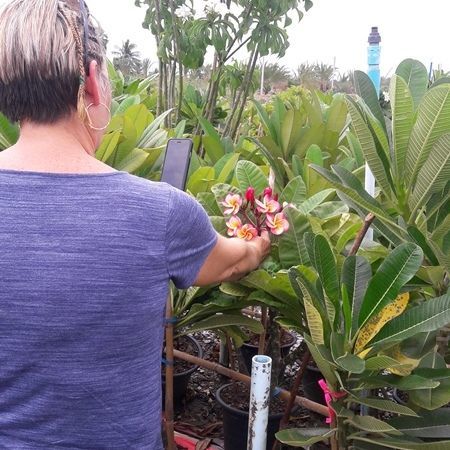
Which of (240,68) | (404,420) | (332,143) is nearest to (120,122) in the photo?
(332,143)

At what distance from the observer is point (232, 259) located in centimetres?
144

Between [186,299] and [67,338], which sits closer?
[67,338]

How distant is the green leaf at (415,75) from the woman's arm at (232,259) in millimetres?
560

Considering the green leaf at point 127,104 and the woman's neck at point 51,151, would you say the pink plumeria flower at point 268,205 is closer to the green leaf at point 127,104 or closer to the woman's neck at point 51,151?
the woman's neck at point 51,151

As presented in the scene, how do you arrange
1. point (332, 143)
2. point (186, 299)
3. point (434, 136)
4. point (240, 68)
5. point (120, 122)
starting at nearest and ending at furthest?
point (434, 136)
point (186, 299)
point (120, 122)
point (332, 143)
point (240, 68)

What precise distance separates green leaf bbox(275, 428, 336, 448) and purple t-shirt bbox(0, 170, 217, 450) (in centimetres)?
39

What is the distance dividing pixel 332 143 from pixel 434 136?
52.4 inches

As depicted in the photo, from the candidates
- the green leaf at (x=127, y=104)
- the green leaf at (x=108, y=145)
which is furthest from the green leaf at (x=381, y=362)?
the green leaf at (x=127, y=104)

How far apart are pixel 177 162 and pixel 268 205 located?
0.29 metres

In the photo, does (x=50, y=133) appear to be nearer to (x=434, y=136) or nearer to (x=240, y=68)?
(x=434, y=136)

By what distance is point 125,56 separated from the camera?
43.4m

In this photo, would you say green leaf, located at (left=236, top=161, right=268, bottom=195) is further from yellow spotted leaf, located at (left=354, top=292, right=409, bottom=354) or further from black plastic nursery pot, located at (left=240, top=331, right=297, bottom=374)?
black plastic nursery pot, located at (left=240, top=331, right=297, bottom=374)

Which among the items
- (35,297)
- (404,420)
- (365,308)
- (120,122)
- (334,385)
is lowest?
(404,420)

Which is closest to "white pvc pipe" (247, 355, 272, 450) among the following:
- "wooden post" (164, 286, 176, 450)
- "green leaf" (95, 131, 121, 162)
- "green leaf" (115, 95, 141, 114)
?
"wooden post" (164, 286, 176, 450)
